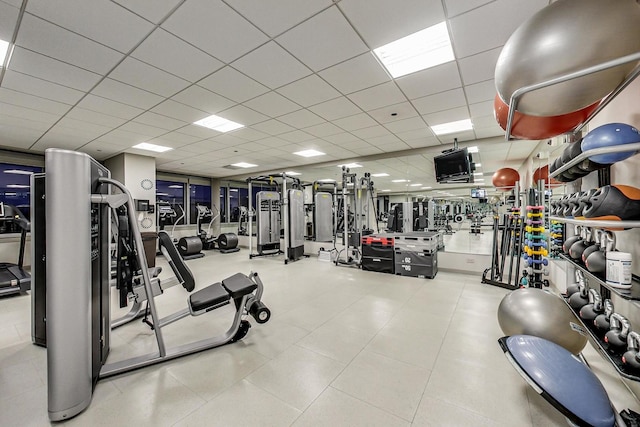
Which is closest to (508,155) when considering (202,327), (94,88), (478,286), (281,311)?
(478,286)

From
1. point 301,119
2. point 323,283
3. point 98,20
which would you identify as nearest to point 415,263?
point 323,283

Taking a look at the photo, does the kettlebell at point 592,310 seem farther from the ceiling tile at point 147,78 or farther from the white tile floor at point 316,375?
the ceiling tile at point 147,78

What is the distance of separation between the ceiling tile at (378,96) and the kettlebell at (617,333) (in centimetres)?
282

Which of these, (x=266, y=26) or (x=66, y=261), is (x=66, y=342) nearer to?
(x=66, y=261)

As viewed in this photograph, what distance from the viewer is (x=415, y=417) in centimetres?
165

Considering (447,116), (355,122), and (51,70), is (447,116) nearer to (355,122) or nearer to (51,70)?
(355,122)

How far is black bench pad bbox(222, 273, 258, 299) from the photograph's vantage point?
2.47m

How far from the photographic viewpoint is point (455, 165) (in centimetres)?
531

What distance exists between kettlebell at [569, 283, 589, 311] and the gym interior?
16 mm

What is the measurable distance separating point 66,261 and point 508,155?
28.4 ft

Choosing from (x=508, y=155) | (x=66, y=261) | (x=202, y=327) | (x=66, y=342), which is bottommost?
(x=202, y=327)

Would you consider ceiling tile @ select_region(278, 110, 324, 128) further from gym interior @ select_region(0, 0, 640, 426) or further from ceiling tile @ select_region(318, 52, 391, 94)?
ceiling tile @ select_region(318, 52, 391, 94)

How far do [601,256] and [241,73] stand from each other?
132 inches

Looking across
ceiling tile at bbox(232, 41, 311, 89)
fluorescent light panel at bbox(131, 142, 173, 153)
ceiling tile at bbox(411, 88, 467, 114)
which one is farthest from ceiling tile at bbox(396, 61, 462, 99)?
fluorescent light panel at bbox(131, 142, 173, 153)
